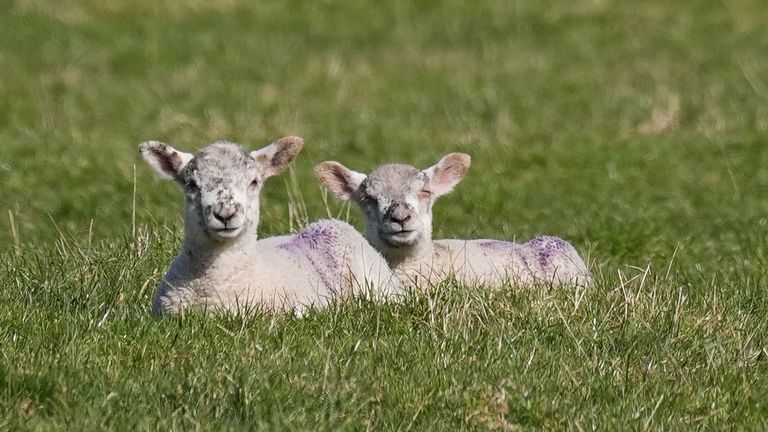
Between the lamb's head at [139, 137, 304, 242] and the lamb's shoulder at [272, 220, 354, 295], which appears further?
the lamb's shoulder at [272, 220, 354, 295]

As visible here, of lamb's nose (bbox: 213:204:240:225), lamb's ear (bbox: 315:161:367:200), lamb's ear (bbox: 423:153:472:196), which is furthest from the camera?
lamb's ear (bbox: 423:153:472:196)

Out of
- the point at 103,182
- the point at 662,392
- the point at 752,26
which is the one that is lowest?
the point at 662,392

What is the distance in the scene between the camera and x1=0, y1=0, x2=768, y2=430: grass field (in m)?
6.64

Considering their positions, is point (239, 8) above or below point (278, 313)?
above

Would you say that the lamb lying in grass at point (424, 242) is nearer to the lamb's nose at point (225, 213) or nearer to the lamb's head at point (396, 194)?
the lamb's head at point (396, 194)

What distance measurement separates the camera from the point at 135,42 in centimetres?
2305

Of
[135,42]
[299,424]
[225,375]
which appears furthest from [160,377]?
[135,42]

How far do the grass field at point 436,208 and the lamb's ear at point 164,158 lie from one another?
68 cm

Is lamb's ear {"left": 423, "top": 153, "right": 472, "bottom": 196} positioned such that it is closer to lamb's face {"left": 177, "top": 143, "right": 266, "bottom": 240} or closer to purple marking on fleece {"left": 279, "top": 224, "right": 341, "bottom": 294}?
purple marking on fleece {"left": 279, "top": 224, "right": 341, "bottom": 294}

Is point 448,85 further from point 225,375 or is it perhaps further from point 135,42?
point 225,375

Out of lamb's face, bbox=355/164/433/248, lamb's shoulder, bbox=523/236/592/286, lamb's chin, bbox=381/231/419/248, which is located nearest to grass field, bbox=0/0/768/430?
lamb's shoulder, bbox=523/236/592/286

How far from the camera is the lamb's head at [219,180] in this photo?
805 cm

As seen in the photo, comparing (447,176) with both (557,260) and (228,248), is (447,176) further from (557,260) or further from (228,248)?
(228,248)

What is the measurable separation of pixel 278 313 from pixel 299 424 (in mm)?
1753
